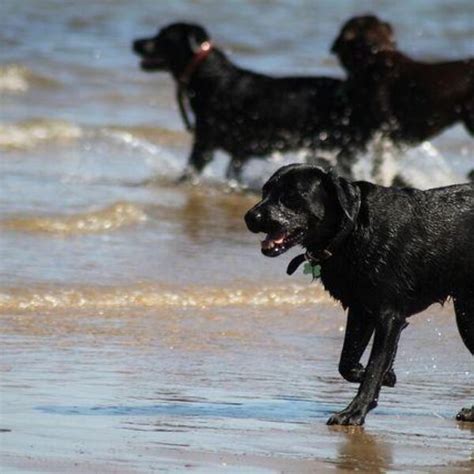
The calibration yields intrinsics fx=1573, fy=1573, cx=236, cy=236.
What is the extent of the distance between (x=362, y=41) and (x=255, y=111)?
3.53 ft

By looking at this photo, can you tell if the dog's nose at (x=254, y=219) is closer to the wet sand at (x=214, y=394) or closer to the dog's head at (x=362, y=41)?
the wet sand at (x=214, y=394)

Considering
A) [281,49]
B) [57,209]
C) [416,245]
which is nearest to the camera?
[416,245]

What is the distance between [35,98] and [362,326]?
10.5m

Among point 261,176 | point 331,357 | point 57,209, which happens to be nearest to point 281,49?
point 261,176

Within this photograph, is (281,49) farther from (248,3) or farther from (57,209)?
(57,209)

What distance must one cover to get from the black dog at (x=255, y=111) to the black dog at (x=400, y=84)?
0.20m

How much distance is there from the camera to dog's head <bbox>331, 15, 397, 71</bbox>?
12.6 m

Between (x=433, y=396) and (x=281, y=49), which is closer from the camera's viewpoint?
(x=433, y=396)

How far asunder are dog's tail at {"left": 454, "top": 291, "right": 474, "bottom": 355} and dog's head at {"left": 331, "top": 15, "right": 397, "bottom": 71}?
21.5ft

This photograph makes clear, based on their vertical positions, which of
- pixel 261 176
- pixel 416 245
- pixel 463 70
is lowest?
pixel 261 176

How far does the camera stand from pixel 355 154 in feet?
42.3

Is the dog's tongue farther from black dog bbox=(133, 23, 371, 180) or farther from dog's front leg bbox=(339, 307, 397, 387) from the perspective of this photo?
black dog bbox=(133, 23, 371, 180)

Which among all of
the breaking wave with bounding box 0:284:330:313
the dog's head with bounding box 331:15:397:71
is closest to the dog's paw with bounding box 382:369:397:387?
the breaking wave with bounding box 0:284:330:313

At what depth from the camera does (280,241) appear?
5844 millimetres
